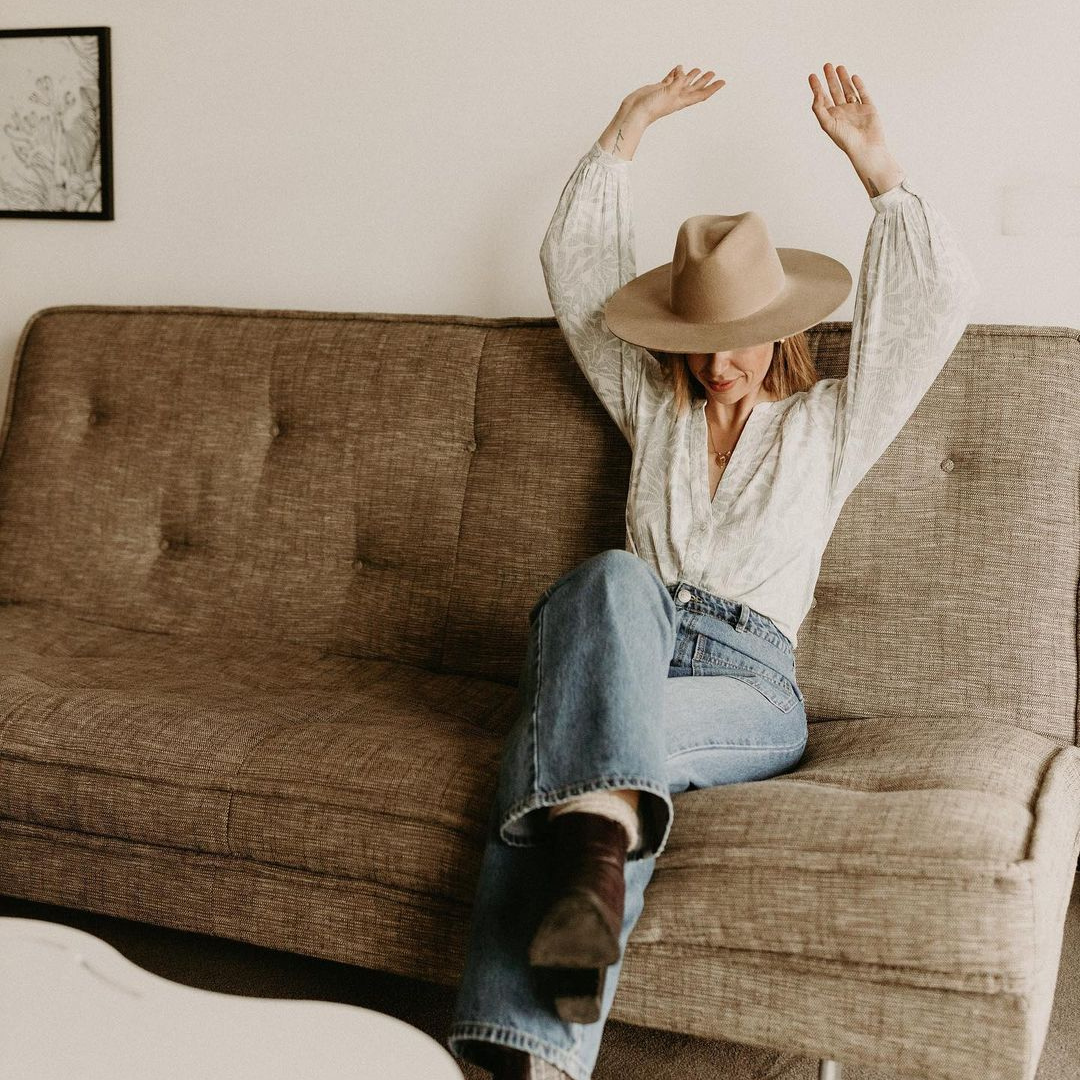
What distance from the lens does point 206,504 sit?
2098mm

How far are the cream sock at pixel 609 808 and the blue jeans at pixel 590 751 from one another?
1 cm

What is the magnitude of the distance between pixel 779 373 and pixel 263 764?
95 centimetres

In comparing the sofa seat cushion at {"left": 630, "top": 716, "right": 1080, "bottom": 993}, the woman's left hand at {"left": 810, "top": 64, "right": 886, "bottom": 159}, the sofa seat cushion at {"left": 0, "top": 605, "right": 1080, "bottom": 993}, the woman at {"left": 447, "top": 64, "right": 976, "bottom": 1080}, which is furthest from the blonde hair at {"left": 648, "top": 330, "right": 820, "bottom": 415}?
the sofa seat cushion at {"left": 630, "top": 716, "right": 1080, "bottom": 993}

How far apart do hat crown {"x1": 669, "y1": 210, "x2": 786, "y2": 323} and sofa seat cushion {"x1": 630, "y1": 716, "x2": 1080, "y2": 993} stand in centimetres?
70

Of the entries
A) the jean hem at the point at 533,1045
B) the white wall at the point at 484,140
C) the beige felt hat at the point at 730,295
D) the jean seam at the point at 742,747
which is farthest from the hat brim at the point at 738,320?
the jean hem at the point at 533,1045

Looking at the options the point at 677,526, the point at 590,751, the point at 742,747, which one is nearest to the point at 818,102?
the point at 677,526

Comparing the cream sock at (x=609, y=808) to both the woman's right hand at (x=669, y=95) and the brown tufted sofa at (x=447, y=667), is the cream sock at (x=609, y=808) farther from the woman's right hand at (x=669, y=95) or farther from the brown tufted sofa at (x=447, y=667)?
the woman's right hand at (x=669, y=95)

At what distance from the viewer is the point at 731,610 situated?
1.59 meters

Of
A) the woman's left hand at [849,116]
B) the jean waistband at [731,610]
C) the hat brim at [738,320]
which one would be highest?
the woman's left hand at [849,116]

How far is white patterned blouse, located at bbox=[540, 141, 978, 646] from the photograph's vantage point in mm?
1595

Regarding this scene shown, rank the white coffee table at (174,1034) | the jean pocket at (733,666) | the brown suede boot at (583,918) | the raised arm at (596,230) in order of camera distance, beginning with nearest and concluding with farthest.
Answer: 1. the white coffee table at (174,1034)
2. the brown suede boot at (583,918)
3. the jean pocket at (733,666)
4. the raised arm at (596,230)

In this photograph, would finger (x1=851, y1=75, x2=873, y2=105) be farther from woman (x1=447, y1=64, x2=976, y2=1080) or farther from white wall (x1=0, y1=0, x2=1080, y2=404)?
white wall (x1=0, y1=0, x2=1080, y2=404)

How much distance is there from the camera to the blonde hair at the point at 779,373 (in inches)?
67.6

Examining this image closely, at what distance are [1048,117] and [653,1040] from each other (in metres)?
1.60
